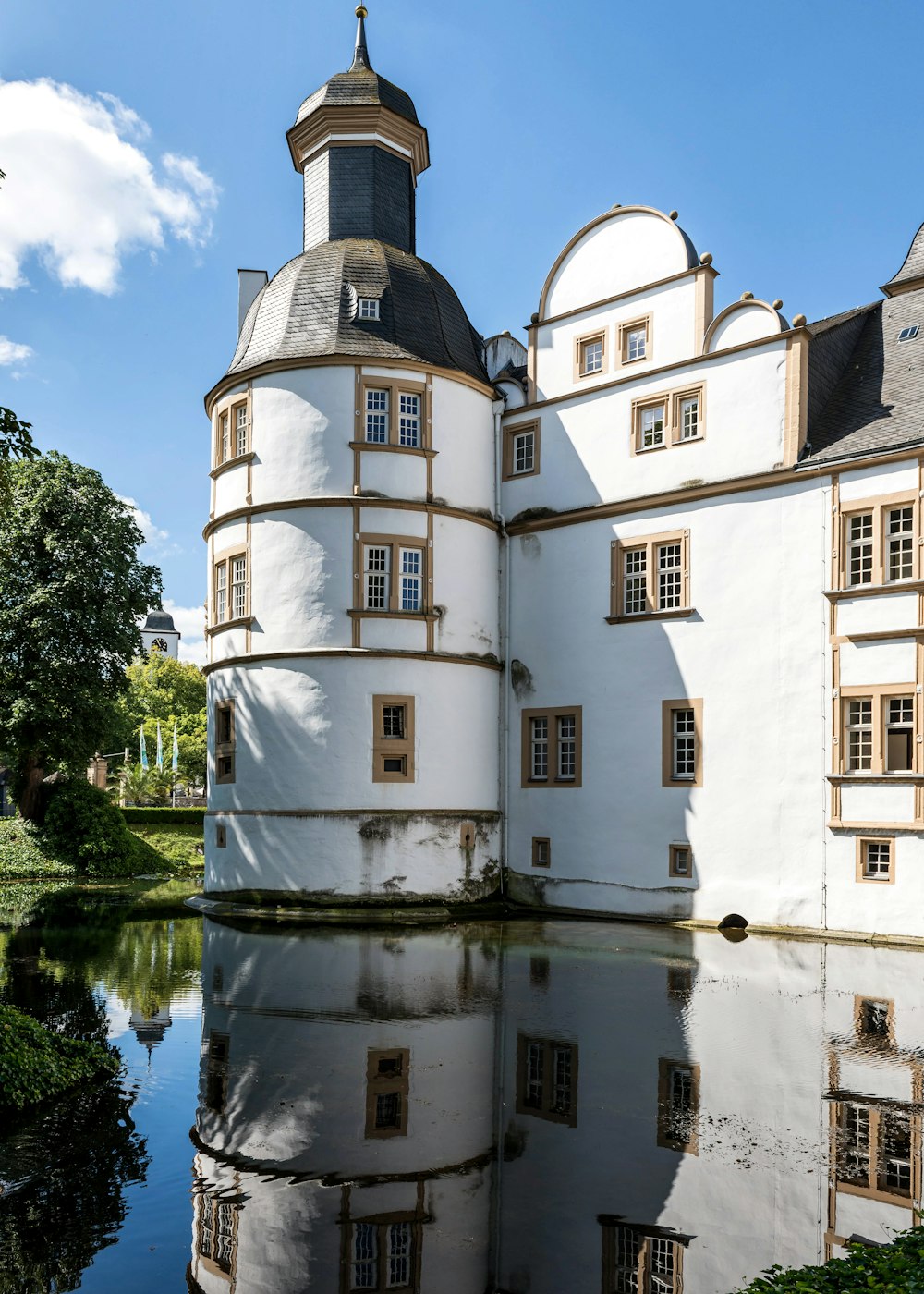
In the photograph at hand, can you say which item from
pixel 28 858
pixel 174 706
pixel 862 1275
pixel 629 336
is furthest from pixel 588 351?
pixel 174 706


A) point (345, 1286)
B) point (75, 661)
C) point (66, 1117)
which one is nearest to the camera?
point (345, 1286)

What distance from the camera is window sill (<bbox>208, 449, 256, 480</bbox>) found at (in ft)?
80.1

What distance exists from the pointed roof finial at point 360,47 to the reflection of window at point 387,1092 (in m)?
25.7

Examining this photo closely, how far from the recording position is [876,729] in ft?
63.6

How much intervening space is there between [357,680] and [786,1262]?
17.6m

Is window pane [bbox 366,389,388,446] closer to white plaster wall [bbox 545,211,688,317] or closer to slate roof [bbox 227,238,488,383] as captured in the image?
slate roof [bbox 227,238,488,383]

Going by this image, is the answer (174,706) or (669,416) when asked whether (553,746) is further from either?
(174,706)

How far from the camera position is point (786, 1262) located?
5.75 m

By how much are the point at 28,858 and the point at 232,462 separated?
15.1 meters

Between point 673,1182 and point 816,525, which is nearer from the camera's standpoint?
point 673,1182

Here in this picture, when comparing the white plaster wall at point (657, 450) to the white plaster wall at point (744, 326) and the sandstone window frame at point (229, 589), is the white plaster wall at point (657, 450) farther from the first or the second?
the sandstone window frame at point (229, 589)

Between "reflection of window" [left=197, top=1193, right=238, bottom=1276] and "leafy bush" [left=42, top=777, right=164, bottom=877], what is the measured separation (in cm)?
2814

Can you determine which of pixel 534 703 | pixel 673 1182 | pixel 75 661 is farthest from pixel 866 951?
pixel 75 661

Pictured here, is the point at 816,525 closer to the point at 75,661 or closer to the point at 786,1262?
the point at 786,1262
